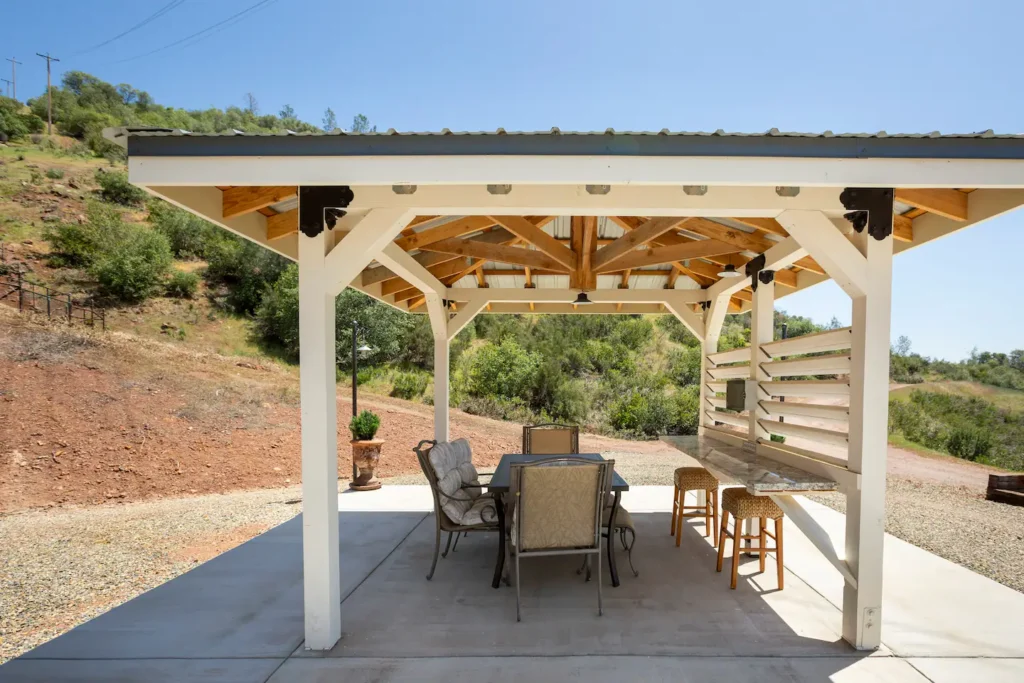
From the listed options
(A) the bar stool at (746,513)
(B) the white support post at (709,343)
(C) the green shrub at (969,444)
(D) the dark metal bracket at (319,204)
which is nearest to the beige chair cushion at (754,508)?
(A) the bar stool at (746,513)

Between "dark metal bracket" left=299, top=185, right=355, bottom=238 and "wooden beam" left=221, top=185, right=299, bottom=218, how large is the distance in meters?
0.36

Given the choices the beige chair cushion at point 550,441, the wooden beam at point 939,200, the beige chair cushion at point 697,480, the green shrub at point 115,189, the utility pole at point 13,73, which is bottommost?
the beige chair cushion at point 697,480

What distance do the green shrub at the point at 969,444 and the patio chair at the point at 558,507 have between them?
48.7 feet

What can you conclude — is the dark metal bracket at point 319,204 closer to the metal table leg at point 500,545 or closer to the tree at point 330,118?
the metal table leg at point 500,545

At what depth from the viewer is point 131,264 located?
19062mm

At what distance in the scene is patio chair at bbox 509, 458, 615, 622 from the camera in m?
3.24

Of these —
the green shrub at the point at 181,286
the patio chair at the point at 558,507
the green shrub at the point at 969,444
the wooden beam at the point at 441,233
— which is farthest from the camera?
the green shrub at the point at 181,286

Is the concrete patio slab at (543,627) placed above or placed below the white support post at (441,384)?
below

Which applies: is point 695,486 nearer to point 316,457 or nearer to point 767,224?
point 767,224

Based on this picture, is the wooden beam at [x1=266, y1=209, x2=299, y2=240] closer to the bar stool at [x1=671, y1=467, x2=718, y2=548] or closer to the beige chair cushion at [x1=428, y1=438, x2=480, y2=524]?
the beige chair cushion at [x1=428, y1=438, x2=480, y2=524]

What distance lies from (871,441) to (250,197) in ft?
11.8

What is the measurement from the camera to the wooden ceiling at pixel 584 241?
130 inches

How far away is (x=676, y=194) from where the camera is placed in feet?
9.63

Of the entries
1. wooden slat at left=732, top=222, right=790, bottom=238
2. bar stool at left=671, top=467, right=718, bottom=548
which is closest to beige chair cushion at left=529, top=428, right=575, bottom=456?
bar stool at left=671, top=467, right=718, bottom=548
